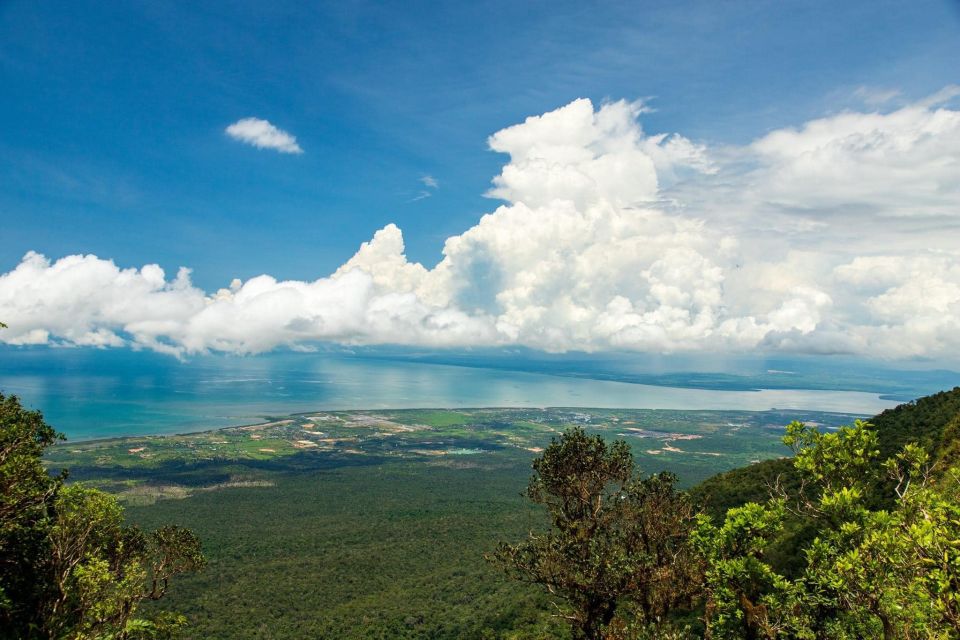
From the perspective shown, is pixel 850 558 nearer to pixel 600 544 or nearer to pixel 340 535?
pixel 600 544

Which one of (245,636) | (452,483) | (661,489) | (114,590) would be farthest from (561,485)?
(452,483)

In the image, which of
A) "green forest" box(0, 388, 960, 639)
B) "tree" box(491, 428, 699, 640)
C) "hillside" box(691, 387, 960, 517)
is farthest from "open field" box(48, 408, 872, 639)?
"hillside" box(691, 387, 960, 517)

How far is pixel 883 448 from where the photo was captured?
51031 millimetres

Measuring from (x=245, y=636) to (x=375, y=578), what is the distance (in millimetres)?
20121

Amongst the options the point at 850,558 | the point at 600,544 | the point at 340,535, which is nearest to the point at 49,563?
the point at 600,544

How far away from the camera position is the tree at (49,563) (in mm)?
15328

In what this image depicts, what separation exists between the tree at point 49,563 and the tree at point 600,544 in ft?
43.8

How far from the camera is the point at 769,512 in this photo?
45.0ft

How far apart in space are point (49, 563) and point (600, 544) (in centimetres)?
1838

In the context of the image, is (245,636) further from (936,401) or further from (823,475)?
(936,401)

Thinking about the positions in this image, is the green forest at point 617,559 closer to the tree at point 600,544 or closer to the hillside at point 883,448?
the tree at point 600,544

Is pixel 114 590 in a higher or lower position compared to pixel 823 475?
lower

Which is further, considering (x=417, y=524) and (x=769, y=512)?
(x=417, y=524)

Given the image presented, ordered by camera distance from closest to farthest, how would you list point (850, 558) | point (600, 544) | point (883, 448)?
1. point (850, 558)
2. point (600, 544)
3. point (883, 448)
